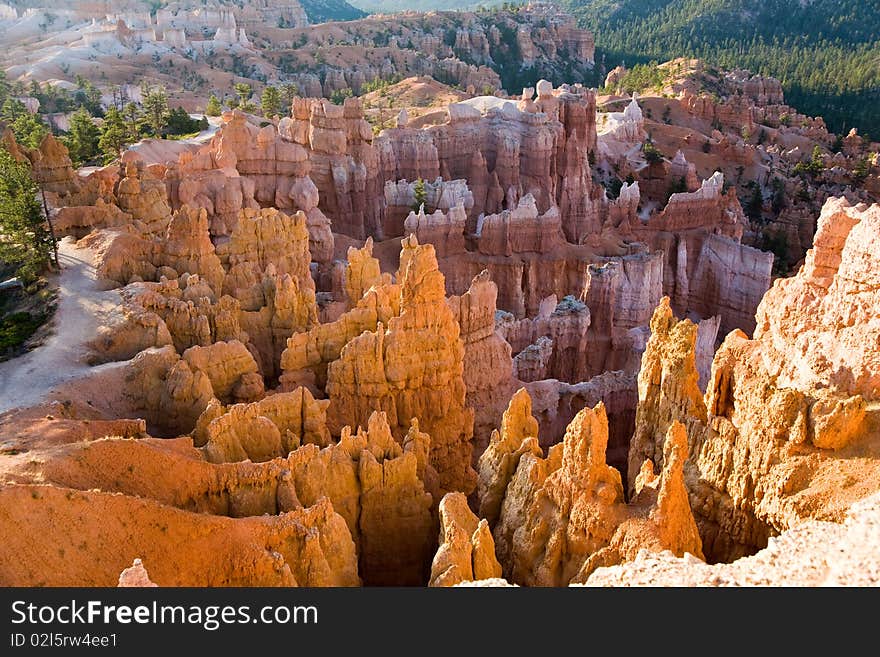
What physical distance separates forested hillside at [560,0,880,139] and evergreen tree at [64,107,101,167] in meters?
88.5

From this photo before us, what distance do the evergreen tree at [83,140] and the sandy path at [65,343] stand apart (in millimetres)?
20146

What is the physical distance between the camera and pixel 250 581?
503 inches

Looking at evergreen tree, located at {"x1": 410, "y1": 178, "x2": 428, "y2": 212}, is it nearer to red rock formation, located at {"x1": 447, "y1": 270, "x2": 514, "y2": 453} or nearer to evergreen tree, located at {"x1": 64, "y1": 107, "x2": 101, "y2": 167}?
evergreen tree, located at {"x1": 64, "y1": 107, "x2": 101, "y2": 167}

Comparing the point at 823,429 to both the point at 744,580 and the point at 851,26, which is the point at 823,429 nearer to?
the point at 744,580

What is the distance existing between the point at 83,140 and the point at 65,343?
95.7ft

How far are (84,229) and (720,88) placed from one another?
298 ft

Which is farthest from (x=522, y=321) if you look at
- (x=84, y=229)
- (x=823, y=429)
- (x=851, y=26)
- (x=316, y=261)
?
(x=851, y=26)

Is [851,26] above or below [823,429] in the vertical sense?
below

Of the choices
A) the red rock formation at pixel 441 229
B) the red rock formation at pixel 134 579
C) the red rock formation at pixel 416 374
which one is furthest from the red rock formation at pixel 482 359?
the red rock formation at pixel 441 229

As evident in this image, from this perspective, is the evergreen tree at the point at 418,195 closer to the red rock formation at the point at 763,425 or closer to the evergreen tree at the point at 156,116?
the evergreen tree at the point at 156,116

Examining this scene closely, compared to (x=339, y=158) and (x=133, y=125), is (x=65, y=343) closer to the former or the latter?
(x=339, y=158)

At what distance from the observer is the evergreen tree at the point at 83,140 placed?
4553 centimetres

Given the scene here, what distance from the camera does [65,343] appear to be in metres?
21.5

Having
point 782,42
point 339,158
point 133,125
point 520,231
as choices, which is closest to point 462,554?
point 520,231
